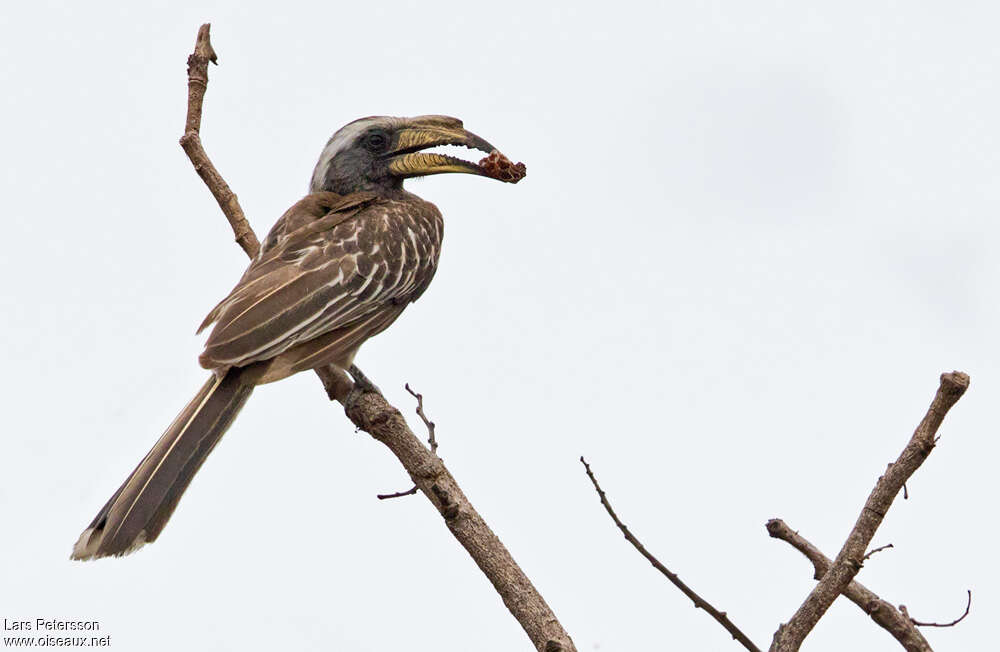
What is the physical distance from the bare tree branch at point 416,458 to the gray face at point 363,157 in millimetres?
882

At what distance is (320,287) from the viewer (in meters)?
5.12

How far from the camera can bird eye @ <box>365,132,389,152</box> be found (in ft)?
→ 20.9

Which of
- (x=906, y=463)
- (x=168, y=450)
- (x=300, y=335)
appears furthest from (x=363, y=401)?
(x=906, y=463)

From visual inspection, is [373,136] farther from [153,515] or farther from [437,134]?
[153,515]

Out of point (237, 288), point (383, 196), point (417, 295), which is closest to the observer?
point (237, 288)

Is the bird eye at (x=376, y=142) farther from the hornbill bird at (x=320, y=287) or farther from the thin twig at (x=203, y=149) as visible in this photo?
the thin twig at (x=203, y=149)

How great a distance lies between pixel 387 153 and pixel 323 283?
4.67 feet

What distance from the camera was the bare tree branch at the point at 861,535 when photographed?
3.32 meters

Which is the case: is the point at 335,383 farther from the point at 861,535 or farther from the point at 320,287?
the point at 861,535

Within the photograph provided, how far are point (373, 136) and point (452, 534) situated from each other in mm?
3044

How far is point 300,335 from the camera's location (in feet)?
15.8

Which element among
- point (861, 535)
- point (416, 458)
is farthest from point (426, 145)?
point (861, 535)

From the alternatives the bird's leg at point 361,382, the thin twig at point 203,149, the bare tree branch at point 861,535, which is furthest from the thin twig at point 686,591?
the thin twig at point 203,149

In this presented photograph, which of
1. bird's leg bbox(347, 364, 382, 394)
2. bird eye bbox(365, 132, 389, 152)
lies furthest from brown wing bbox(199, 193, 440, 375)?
bird eye bbox(365, 132, 389, 152)
